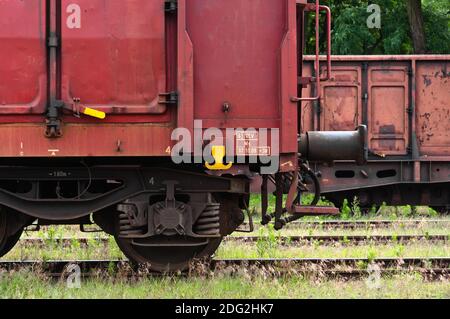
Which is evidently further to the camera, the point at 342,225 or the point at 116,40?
the point at 342,225

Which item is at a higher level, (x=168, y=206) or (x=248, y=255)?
(x=168, y=206)

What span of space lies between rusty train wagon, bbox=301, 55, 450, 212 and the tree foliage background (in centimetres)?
545

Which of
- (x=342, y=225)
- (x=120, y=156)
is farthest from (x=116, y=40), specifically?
(x=342, y=225)

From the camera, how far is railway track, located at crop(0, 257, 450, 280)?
680cm

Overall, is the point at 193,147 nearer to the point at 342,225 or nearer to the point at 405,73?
the point at 342,225

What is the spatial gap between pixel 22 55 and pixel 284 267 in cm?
364

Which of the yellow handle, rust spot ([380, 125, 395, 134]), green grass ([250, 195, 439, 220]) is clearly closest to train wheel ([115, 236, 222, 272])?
the yellow handle

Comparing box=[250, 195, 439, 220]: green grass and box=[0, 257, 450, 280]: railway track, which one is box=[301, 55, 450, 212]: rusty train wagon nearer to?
box=[250, 195, 439, 220]: green grass

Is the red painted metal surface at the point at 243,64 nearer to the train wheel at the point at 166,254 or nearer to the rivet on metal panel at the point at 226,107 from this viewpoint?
the rivet on metal panel at the point at 226,107

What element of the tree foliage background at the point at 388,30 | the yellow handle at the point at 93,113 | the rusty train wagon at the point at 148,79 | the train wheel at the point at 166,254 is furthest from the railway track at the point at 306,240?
the tree foliage background at the point at 388,30

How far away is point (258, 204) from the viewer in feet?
46.9

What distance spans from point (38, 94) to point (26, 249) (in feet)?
9.96

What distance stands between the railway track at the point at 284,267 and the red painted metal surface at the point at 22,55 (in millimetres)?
1918
